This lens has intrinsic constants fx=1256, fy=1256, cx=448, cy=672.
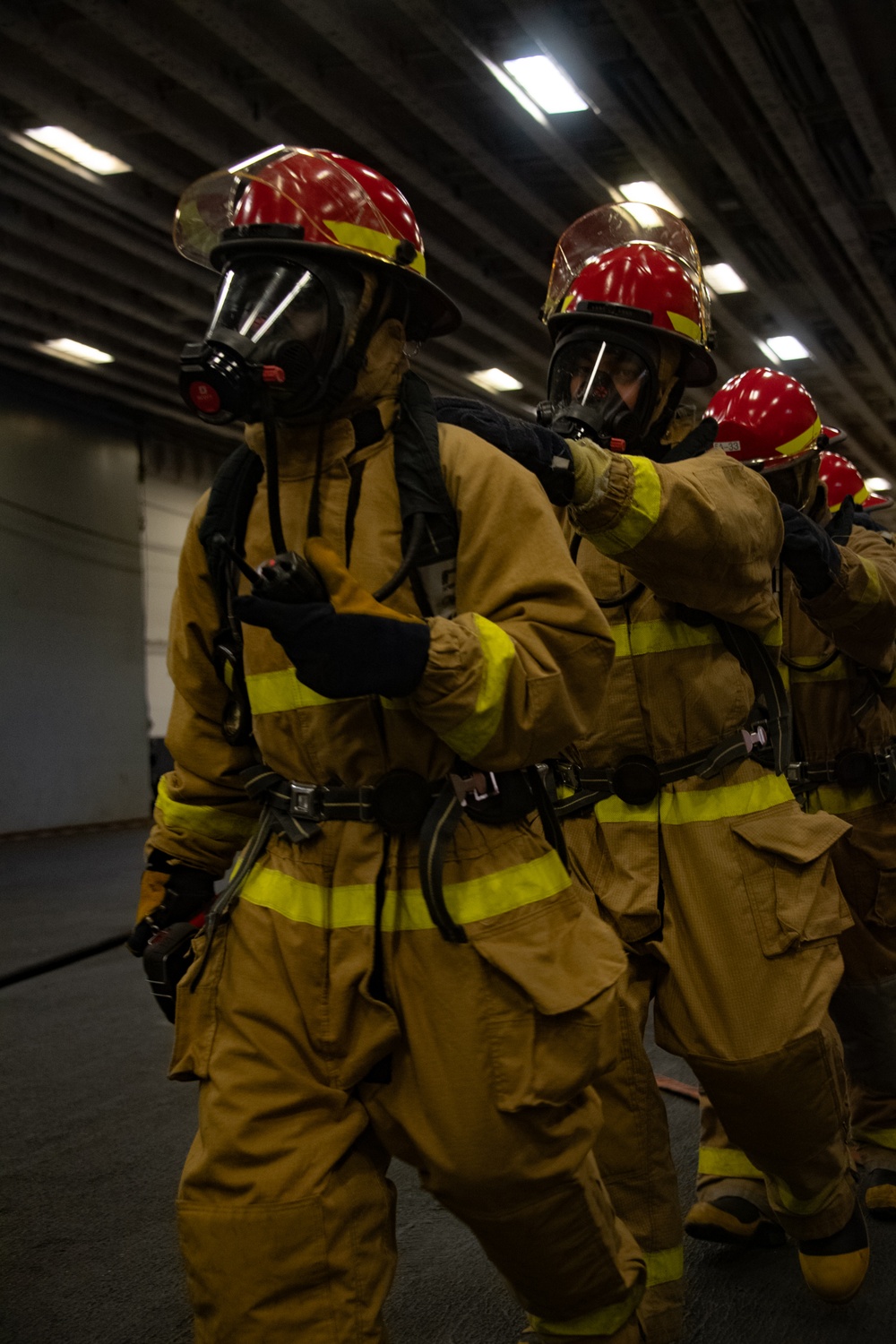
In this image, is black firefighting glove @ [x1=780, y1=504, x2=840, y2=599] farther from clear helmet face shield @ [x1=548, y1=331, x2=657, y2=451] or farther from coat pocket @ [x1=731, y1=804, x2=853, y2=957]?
→ coat pocket @ [x1=731, y1=804, x2=853, y2=957]

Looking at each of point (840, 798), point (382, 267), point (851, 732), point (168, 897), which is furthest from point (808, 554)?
point (168, 897)

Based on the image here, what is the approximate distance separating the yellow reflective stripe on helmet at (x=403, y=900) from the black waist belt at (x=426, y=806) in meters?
0.03

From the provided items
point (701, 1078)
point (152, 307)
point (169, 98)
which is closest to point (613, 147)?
point (169, 98)

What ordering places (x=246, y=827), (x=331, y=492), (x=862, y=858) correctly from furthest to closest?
(x=862, y=858) < (x=246, y=827) < (x=331, y=492)

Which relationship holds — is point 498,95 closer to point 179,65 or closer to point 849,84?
point 179,65

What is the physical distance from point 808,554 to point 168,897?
1.68 m

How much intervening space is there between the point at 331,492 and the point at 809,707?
2.17 metres

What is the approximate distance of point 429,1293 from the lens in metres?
2.70

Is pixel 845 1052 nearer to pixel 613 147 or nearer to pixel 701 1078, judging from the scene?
pixel 701 1078

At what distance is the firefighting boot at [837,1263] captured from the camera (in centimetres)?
255

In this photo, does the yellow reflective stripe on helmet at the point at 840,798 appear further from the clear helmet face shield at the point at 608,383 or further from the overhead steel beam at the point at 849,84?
the overhead steel beam at the point at 849,84

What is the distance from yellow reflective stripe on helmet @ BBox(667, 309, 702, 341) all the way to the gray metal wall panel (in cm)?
1029

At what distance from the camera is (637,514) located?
213cm

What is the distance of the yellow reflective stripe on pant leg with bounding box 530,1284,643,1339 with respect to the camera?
1873mm
